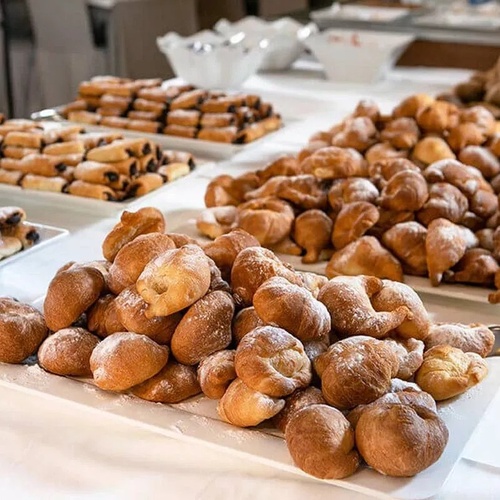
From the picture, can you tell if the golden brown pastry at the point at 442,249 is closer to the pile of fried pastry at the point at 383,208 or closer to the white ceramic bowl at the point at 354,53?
the pile of fried pastry at the point at 383,208

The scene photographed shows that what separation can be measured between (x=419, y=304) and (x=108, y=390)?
0.35 metres

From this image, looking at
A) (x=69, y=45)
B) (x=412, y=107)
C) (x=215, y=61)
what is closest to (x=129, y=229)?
(x=412, y=107)

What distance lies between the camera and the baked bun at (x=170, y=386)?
85 cm

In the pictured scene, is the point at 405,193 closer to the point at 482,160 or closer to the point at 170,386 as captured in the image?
the point at 482,160

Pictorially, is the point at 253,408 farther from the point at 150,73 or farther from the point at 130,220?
the point at 150,73

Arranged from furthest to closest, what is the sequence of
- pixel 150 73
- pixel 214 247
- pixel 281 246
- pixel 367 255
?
pixel 150 73 → pixel 281 246 → pixel 367 255 → pixel 214 247

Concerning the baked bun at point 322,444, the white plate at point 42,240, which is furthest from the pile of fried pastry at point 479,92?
the baked bun at point 322,444

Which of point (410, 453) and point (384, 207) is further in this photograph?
point (384, 207)

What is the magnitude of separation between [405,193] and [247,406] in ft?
1.83

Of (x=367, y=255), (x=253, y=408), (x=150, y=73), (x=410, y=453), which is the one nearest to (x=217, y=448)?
(x=253, y=408)

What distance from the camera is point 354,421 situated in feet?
2.53

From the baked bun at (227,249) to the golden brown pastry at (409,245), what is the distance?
29 cm

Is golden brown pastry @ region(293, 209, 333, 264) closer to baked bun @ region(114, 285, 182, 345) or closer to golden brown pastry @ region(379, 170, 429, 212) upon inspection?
golden brown pastry @ region(379, 170, 429, 212)

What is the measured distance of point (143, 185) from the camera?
158 cm
